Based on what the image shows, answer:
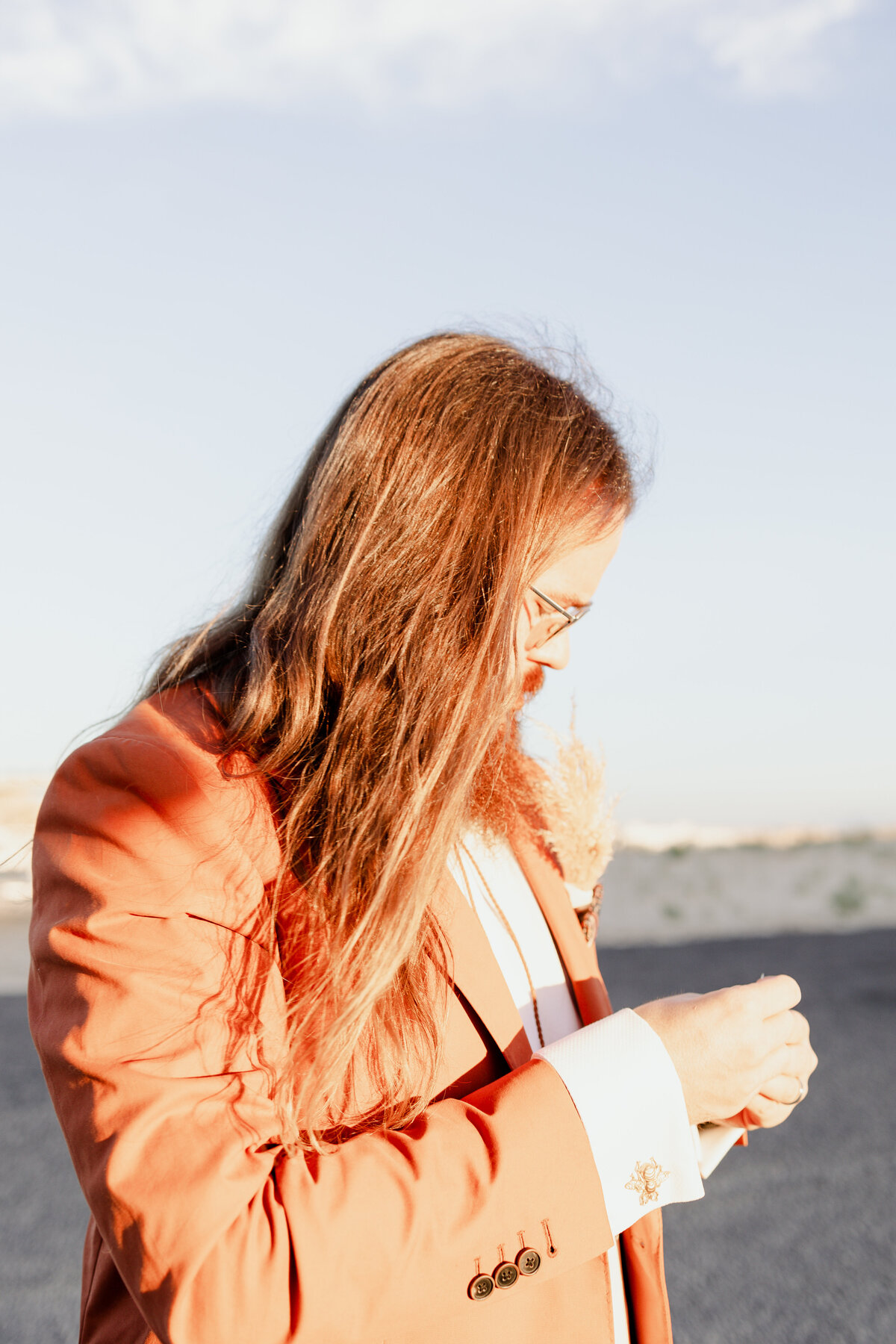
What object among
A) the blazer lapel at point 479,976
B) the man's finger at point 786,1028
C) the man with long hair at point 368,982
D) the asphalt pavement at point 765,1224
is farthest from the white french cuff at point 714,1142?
the asphalt pavement at point 765,1224

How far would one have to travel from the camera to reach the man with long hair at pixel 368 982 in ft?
3.18

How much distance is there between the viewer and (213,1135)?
96 centimetres

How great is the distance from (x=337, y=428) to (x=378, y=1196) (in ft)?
3.30

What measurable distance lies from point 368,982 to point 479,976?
0.90 feet

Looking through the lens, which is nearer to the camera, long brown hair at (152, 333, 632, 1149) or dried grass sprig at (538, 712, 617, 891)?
long brown hair at (152, 333, 632, 1149)

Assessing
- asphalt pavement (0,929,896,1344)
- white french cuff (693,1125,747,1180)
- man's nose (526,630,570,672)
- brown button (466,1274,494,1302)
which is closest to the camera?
brown button (466,1274,494,1302)

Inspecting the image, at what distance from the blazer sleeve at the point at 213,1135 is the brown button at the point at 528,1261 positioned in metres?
0.01

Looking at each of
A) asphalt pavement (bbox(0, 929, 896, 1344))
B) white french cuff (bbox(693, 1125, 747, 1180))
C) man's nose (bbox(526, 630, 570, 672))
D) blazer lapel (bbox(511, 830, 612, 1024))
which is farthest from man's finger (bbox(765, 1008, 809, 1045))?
asphalt pavement (bbox(0, 929, 896, 1344))

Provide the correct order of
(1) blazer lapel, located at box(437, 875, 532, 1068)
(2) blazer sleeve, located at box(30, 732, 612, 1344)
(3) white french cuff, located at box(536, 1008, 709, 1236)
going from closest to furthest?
(2) blazer sleeve, located at box(30, 732, 612, 1344) < (3) white french cuff, located at box(536, 1008, 709, 1236) < (1) blazer lapel, located at box(437, 875, 532, 1068)

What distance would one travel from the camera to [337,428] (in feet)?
4.77

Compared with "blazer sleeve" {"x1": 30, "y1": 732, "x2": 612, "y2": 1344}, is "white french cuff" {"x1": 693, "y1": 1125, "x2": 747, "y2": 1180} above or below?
below

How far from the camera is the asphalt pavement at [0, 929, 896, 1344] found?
153 inches

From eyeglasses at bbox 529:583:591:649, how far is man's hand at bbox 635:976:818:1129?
21.7 inches

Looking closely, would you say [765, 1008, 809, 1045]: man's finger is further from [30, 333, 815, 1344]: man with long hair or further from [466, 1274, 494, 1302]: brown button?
[466, 1274, 494, 1302]: brown button
